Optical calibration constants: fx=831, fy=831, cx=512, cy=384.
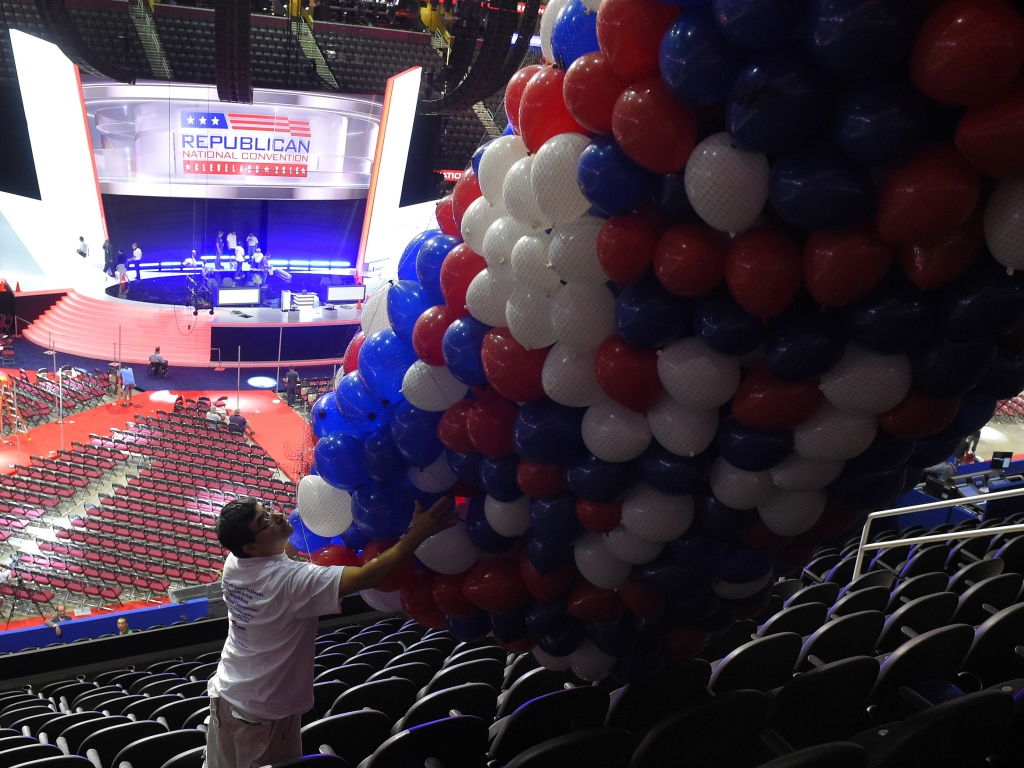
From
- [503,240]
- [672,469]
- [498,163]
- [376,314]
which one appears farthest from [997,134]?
[376,314]

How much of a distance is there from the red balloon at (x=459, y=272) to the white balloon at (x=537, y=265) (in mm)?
271

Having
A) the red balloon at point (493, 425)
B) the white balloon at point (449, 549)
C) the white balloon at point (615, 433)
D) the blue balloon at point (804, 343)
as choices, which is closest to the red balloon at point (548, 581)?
the white balloon at point (449, 549)

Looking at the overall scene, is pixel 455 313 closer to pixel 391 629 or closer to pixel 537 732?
pixel 537 732

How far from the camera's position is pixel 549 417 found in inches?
101

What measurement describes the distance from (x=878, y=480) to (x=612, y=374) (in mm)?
855

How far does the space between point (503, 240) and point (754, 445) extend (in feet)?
3.13

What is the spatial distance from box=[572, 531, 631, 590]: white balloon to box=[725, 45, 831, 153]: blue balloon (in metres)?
1.39

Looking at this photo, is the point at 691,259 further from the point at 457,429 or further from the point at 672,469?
the point at 457,429

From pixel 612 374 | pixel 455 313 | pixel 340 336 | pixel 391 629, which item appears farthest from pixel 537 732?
pixel 340 336

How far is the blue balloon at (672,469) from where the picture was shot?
2.42 meters

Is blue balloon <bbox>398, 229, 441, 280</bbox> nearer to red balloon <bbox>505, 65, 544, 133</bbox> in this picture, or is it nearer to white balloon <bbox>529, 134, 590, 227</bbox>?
red balloon <bbox>505, 65, 544, 133</bbox>

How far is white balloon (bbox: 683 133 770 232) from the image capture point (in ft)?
6.31

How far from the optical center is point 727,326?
6.86 ft

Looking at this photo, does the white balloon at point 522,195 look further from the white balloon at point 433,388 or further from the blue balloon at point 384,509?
the blue balloon at point 384,509
